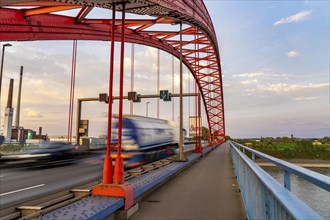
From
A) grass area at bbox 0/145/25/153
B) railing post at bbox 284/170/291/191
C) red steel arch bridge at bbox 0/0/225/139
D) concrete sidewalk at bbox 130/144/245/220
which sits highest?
red steel arch bridge at bbox 0/0/225/139

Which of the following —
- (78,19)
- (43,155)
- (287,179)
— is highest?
(78,19)

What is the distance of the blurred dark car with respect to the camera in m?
17.9

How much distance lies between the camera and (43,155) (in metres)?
18.6

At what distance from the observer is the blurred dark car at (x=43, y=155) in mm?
17938

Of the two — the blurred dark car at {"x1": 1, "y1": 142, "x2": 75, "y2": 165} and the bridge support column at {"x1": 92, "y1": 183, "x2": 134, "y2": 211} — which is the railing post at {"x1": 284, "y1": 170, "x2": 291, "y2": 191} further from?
the blurred dark car at {"x1": 1, "y1": 142, "x2": 75, "y2": 165}

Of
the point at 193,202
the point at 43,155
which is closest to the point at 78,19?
the point at 43,155

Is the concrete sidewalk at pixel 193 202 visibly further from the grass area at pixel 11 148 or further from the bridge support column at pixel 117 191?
the grass area at pixel 11 148

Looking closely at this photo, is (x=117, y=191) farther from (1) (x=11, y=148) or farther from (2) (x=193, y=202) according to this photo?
(1) (x=11, y=148)

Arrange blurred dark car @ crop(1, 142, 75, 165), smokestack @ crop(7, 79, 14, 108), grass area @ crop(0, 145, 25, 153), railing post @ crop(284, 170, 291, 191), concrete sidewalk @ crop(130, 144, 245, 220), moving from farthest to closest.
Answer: smokestack @ crop(7, 79, 14, 108), grass area @ crop(0, 145, 25, 153), blurred dark car @ crop(1, 142, 75, 165), concrete sidewalk @ crop(130, 144, 245, 220), railing post @ crop(284, 170, 291, 191)

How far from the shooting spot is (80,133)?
28578 mm

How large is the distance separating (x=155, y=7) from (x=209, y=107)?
77.4 m

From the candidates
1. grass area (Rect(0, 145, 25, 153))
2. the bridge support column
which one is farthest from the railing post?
grass area (Rect(0, 145, 25, 153))

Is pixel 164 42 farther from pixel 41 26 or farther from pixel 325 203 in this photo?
pixel 325 203

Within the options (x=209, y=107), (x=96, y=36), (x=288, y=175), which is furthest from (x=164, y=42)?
(x=209, y=107)
